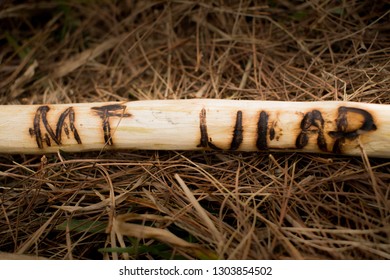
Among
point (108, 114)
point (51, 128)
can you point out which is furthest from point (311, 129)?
point (51, 128)

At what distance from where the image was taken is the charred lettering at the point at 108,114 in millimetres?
1674

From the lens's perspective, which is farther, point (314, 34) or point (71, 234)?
point (314, 34)

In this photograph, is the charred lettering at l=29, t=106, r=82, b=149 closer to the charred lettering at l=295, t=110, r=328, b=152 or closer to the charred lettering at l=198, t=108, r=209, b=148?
the charred lettering at l=198, t=108, r=209, b=148


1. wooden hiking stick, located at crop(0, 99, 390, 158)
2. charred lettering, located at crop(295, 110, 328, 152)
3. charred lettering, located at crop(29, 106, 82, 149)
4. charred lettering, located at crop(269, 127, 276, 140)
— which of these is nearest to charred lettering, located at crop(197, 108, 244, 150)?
wooden hiking stick, located at crop(0, 99, 390, 158)

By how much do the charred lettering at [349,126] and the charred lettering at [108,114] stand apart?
3.35 feet

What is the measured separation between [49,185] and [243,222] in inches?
38.4

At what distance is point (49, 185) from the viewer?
1.64 metres

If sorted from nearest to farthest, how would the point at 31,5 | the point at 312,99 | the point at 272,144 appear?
the point at 272,144, the point at 312,99, the point at 31,5

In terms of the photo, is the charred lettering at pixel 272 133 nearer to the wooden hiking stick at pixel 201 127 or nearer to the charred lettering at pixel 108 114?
the wooden hiking stick at pixel 201 127

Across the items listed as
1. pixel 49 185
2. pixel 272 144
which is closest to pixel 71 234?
pixel 49 185

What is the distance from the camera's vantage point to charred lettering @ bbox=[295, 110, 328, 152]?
1.54m
